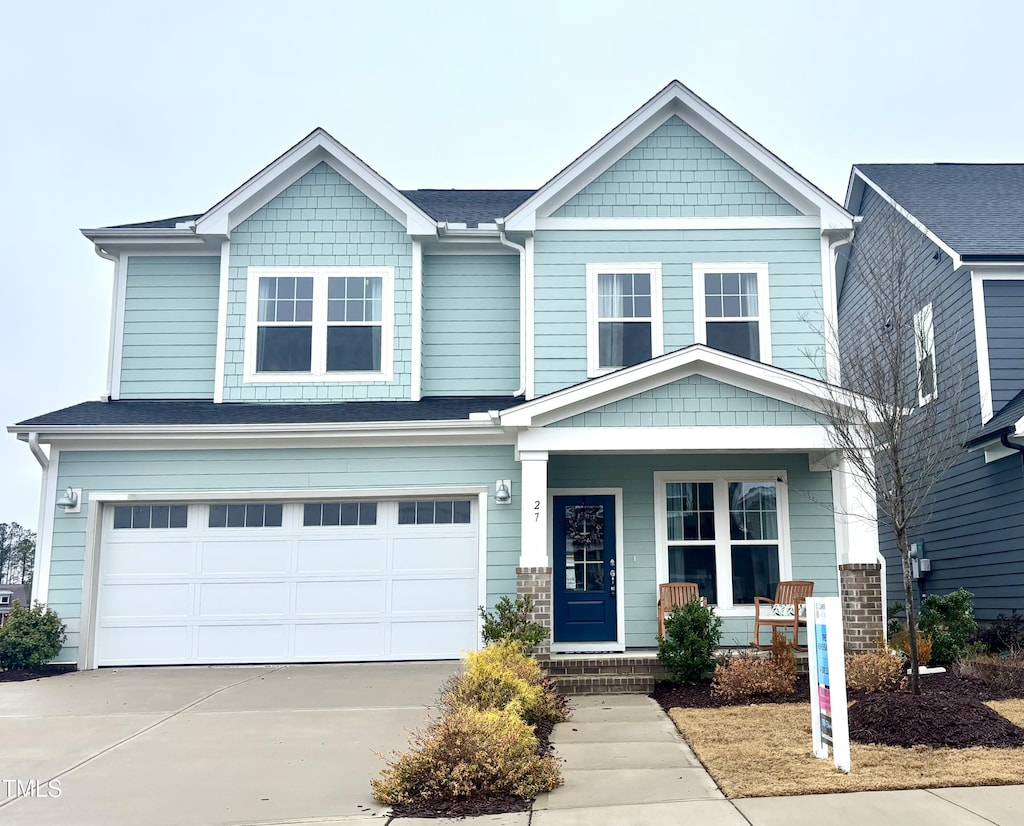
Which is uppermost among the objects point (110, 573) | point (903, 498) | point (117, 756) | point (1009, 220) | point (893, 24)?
Answer: point (893, 24)

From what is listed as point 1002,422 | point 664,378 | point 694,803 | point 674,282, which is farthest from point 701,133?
point 694,803

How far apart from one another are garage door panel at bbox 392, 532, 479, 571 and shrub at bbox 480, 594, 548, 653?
1.46 metres

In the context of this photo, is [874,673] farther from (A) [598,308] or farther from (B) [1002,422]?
(A) [598,308]

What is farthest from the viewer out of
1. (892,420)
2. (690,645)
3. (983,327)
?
(983,327)

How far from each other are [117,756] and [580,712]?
4.28 metres

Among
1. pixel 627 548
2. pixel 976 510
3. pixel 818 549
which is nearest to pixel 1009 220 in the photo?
pixel 976 510

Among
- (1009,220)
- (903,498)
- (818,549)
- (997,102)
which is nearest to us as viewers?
(903,498)

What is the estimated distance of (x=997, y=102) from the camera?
89.3 ft

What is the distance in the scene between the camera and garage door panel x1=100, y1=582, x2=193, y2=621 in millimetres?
12180

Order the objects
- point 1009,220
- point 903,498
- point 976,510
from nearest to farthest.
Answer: point 903,498
point 976,510
point 1009,220

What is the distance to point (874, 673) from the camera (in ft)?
30.2

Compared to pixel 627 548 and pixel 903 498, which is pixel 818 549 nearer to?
pixel 627 548

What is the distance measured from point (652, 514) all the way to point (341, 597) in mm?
4362

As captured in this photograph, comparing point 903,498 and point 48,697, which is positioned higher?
point 903,498
